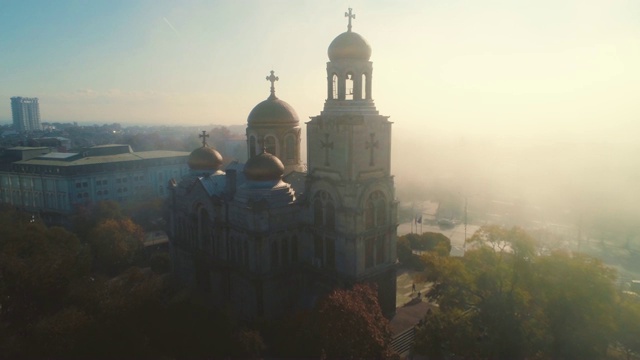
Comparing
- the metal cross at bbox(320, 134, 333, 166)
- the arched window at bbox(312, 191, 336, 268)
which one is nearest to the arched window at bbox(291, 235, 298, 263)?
the arched window at bbox(312, 191, 336, 268)

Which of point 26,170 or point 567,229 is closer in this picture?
point 567,229

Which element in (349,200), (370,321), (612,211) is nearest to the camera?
(370,321)

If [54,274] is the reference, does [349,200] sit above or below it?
above

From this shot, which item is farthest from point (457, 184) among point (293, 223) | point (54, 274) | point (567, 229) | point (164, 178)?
point (54, 274)

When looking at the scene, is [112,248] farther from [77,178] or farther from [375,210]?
[77,178]

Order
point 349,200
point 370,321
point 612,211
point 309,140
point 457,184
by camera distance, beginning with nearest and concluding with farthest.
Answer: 1. point 370,321
2. point 349,200
3. point 309,140
4. point 612,211
5. point 457,184

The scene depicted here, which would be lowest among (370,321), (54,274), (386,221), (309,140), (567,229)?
(567,229)

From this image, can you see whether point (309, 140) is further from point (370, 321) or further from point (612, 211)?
point (612, 211)
